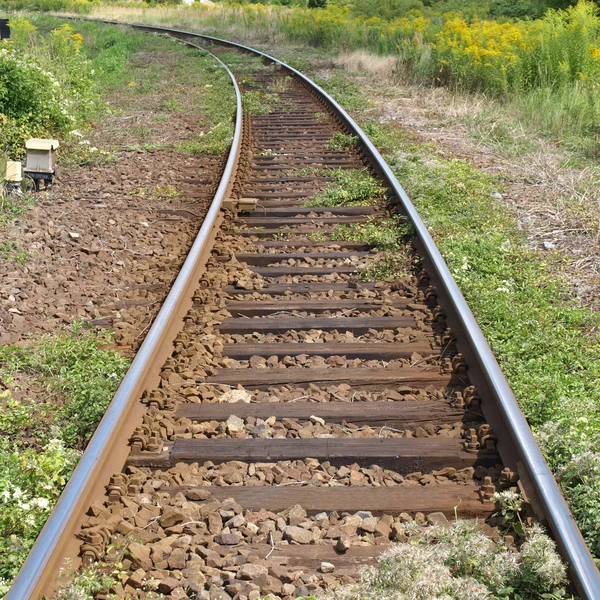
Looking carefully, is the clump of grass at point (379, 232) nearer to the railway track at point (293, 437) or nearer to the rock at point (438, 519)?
the railway track at point (293, 437)

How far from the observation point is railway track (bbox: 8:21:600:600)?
2.82m

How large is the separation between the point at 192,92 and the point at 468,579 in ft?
45.6

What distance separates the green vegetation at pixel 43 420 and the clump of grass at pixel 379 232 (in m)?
2.49

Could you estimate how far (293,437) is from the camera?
3.67 metres

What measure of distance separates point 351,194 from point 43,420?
15.1 ft

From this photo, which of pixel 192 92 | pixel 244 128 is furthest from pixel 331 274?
pixel 192 92

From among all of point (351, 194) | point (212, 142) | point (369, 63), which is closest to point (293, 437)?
point (351, 194)

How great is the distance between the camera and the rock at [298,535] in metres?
2.96

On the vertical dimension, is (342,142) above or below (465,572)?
above

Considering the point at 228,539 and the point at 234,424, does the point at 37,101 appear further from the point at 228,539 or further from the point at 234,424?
the point at 228,539

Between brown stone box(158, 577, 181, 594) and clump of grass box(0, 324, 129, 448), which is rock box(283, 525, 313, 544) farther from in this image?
clump of grass box(0, 324, 129, 448)

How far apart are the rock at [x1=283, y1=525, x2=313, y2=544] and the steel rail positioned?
2.56 ft

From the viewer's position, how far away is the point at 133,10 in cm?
4728

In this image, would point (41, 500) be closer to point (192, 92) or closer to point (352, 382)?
point (352, 382)
